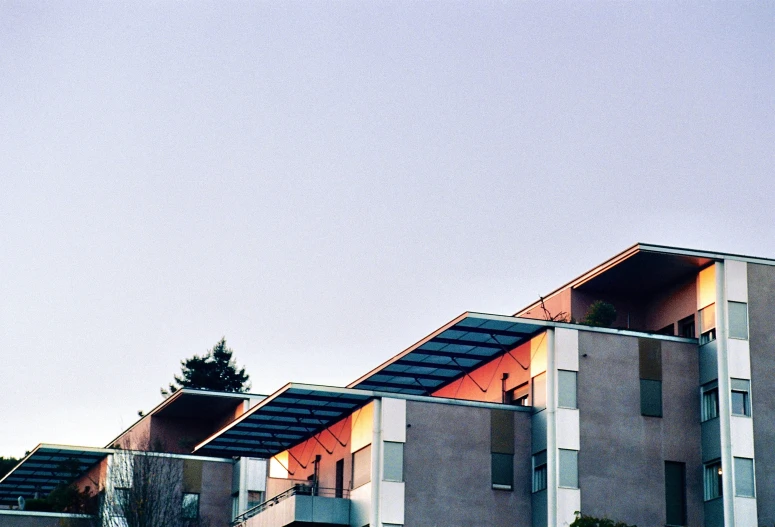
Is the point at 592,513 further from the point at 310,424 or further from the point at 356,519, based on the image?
the point at 310,424

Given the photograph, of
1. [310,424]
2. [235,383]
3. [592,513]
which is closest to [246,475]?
[310,424]

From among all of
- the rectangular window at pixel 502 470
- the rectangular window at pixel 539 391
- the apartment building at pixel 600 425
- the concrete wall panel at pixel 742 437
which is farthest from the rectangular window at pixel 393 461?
the concrete wall panel at pixel 742 437

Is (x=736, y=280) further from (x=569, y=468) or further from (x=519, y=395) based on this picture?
(x=569, y=468)

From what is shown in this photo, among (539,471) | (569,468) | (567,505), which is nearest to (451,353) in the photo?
(539,471)

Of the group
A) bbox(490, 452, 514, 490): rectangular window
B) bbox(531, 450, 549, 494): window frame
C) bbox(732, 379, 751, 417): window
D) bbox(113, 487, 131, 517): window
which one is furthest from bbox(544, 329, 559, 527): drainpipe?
bbox(113, 487, 131, 517): window

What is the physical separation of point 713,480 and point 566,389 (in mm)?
6261

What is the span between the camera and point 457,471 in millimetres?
53031

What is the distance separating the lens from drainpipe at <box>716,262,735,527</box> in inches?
2012

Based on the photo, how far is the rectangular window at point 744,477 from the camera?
168 ft

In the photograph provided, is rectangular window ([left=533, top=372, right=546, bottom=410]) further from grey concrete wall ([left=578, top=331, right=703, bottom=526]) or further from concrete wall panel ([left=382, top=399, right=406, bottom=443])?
concrete wall panel ([left=382, top=399, right=406, bottom=443])

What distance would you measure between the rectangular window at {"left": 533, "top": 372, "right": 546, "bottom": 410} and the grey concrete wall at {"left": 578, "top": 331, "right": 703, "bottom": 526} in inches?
53.4

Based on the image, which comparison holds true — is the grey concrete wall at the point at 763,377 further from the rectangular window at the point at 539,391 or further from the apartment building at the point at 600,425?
the rectangular window at the point at 539,391

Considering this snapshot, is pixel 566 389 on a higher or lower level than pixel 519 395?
lower

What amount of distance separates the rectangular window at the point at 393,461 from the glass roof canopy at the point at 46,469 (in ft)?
75.9
